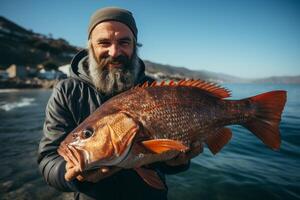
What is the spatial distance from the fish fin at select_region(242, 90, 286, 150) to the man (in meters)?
0.88

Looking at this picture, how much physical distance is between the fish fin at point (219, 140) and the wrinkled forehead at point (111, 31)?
68.6 inches

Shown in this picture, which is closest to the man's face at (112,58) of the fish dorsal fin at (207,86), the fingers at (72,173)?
the fish dorsal fin at (207,86)

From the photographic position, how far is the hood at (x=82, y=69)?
321 centimetres

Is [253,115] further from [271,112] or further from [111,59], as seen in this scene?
[111,59]

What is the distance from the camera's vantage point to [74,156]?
215 centimetres

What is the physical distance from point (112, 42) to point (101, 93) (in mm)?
699

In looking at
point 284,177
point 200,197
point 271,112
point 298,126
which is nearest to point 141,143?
point 271,112

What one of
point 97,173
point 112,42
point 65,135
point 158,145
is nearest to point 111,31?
point 112,42

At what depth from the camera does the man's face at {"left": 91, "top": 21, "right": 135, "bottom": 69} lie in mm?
3115

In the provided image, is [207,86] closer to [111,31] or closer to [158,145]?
[158,145]

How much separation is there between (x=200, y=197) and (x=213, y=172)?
1610mm

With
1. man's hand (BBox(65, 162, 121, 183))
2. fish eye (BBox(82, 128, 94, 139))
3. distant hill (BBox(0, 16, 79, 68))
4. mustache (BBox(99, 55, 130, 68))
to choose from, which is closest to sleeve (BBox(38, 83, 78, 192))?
man's hand (BBox(65, 162, 121, 183))

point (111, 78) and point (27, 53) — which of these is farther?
point (27, 53)

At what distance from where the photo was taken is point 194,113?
8.98 ft
